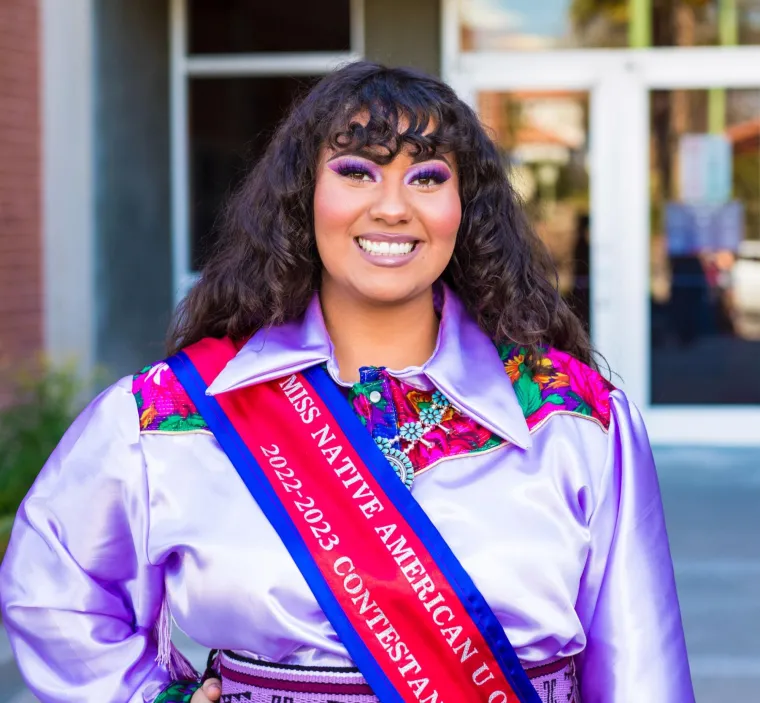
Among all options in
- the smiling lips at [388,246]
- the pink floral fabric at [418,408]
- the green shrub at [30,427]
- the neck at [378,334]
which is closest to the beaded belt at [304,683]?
the pink floral fabric at [418,408]

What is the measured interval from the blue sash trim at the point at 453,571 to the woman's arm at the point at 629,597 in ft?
0.42

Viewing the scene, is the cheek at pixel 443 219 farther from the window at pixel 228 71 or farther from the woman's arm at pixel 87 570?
the window at pixel 228 71

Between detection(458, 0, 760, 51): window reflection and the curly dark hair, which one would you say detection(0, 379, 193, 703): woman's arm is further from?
detection(458, 0, 760, 51): window reflection

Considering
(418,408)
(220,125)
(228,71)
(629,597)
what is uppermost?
(228,71)

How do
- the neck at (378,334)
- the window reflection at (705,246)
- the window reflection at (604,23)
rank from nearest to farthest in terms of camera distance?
the neck at (378,334) → the window reflection at (604,23) → the window reflection at (705,246)

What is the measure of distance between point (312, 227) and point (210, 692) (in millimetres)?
761

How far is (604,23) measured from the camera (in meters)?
8.10

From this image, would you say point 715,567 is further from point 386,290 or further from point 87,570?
point 87,570

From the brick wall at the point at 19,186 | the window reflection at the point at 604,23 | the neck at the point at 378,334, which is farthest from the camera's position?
the window reflection at the point at 604,23

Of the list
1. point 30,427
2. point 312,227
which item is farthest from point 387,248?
point 30,427

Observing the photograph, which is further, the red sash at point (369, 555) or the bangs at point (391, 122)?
the bangs at point (391, 122)

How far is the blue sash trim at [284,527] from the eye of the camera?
1803mm

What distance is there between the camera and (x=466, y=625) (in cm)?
183

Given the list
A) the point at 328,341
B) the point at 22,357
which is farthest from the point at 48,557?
the point at 22,357
